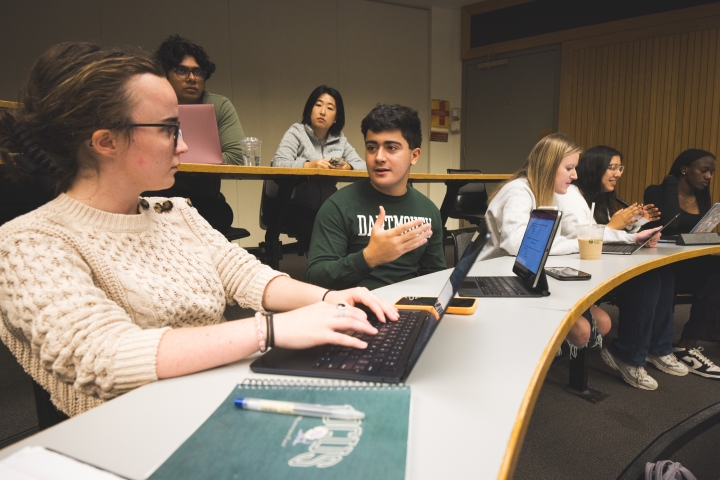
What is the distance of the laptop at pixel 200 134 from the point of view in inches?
82.9

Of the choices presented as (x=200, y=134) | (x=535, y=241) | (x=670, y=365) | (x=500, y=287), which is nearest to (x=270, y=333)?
(x=500, y=287)

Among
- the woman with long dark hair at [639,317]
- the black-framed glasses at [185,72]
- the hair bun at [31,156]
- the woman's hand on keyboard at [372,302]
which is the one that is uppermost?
the black-framed glasses at [185,72]

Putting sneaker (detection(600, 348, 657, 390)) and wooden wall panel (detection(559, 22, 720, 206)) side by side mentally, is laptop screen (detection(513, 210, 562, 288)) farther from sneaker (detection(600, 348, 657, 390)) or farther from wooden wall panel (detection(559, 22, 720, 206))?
wooden wall panel (detection(559, 22, 720, 206))

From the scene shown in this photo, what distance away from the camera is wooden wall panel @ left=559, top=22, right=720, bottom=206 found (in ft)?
14.2

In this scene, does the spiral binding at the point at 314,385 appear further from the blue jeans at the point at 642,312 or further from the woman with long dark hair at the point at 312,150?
the woman with long dark hair at the point at 312,150

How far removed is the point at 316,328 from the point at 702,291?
238cm

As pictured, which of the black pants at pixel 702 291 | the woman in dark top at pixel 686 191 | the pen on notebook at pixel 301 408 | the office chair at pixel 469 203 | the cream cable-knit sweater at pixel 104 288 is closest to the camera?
the pen on notebook at pixel 301 408

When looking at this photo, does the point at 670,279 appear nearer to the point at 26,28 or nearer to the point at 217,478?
the point at 217,478

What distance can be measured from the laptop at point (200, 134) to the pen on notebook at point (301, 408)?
1.80 metres

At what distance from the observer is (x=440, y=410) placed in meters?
0.56

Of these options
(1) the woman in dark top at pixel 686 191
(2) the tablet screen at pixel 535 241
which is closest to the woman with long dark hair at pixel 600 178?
(1) the woman in dark top at pixel 686 191

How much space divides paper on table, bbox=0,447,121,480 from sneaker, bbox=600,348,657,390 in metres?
2.22

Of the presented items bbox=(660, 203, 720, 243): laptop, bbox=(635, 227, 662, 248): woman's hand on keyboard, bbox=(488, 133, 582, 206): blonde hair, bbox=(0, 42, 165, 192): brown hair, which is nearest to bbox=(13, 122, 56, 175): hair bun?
bbox=(0, 42, 165, 192): brown hair

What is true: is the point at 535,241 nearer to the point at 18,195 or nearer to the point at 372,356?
the point at 372,356
